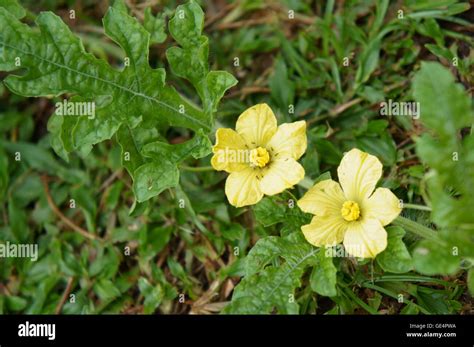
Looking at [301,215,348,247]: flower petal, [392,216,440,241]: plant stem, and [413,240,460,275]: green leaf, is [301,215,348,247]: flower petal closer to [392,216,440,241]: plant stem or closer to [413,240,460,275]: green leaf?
[392,216,440,241]: plant stem

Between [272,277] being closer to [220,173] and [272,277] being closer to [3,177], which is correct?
[220,173]

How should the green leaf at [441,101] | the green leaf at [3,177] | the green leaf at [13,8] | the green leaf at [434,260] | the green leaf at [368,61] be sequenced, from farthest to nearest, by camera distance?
1. the green leaf at [3,177]
2. the green leaf at [368,61]
3. the green leaf at [13,8]
4. the green leaf at [434,260]
5. the green leaf at [441,101]

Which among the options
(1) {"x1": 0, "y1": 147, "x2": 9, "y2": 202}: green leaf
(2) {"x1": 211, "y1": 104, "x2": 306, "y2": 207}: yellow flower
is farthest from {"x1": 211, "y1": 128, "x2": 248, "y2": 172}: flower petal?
(1) {"x1": 0, "y1": 147, "x2": 9, "y2": 202}: green leaf

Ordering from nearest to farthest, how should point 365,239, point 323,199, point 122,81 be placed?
1. point 365,239
2. point 323,199
3. point 122,81

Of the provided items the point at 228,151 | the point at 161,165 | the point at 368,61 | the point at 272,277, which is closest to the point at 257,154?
the point at 228,151

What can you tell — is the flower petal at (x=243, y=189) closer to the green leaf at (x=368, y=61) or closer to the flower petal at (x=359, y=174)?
the flower petal at (x=359, y=174)

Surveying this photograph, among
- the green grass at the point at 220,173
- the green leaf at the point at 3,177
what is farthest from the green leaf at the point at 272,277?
the green leaf at the point at 3,177
